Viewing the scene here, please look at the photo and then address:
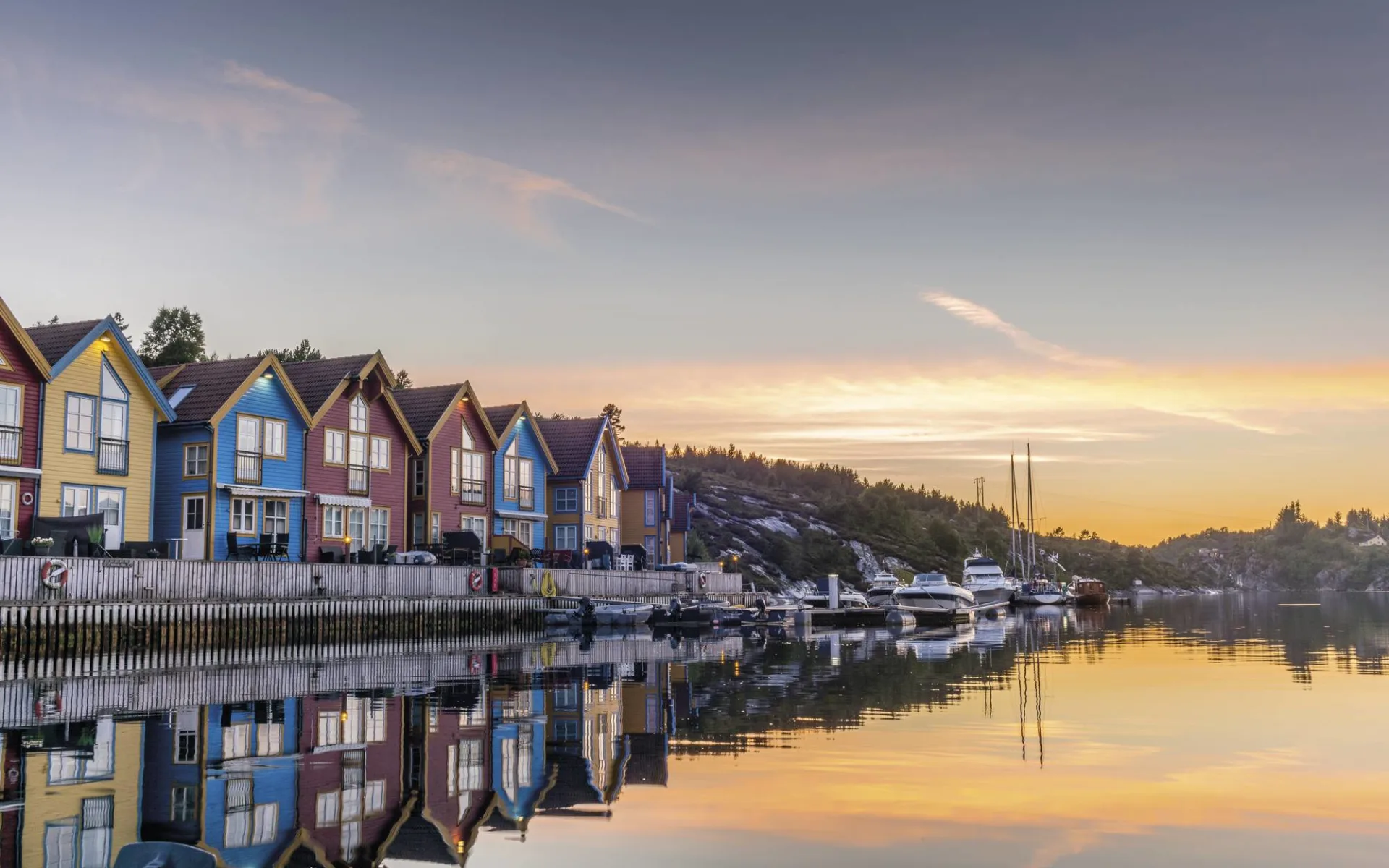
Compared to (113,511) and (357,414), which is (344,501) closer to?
(357,414)

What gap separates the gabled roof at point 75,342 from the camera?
4659cm

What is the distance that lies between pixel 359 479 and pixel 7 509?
17.0 m

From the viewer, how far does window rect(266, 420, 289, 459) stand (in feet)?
178

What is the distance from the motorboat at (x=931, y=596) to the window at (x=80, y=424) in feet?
159

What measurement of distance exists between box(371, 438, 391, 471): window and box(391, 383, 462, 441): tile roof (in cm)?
289

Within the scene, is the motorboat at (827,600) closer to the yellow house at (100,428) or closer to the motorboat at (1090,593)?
the motorboat at (1090,593)

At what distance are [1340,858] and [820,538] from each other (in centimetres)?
12458

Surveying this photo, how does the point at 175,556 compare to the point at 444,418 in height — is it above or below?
below

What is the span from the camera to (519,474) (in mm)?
72688

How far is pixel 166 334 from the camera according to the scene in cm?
8000

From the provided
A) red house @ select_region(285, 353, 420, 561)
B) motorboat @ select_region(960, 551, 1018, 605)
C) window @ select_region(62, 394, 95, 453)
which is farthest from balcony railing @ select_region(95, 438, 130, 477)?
motorboat @ select_region(960, 551, 1018, 605)

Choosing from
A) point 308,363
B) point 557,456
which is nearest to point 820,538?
point 557,456

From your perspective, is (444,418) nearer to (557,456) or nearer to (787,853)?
(557,456)

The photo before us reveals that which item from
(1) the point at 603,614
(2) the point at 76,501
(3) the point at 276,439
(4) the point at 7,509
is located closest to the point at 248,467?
(3) the point at 276,439
